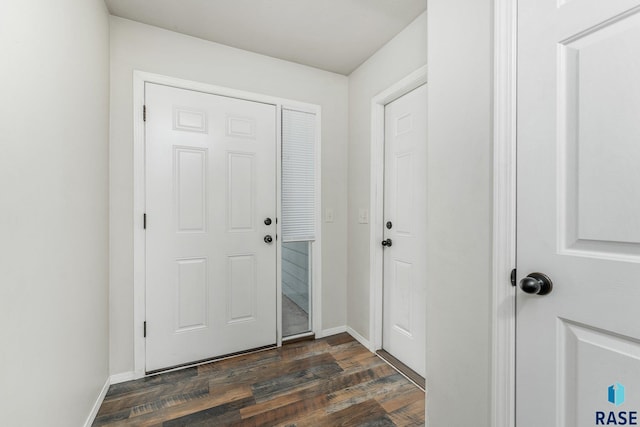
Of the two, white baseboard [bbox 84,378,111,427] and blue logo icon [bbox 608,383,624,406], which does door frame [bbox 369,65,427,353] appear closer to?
blue logo icon [bbox 608,383,624,406]

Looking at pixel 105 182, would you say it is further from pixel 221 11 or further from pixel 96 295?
pixel 221 11

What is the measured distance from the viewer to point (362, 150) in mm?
2408

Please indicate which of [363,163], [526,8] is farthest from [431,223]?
[363,163]

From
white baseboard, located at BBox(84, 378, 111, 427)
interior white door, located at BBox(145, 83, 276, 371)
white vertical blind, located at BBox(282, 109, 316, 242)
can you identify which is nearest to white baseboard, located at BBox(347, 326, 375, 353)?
interior white door, located at BBox(145, 83, 276, 371)

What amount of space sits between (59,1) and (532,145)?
1971 millimetres

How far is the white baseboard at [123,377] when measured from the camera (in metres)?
1.83

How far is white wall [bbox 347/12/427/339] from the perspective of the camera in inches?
81.0

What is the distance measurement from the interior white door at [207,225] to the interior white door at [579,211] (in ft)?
5.81

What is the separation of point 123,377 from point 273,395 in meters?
Answer: 1.06

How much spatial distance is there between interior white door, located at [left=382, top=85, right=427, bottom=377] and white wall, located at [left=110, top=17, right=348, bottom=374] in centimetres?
50

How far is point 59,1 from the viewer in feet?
3.83

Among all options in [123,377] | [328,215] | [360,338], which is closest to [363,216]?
[328,215]

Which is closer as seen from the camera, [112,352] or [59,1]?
[59,1]

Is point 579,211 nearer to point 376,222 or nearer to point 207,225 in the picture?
point 376,222
